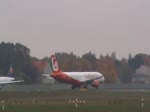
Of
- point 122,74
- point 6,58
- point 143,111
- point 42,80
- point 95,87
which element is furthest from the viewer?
point 122,74

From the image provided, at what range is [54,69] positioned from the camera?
11906 cm

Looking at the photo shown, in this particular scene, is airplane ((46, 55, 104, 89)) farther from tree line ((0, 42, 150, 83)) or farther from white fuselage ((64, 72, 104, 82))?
tree line ((0, 42, 150, 83))

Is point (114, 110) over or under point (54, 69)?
under

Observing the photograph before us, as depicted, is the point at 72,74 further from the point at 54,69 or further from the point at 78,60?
the point at 78,60

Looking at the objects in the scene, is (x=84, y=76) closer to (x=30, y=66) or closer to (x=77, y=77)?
(x=77, y=77)

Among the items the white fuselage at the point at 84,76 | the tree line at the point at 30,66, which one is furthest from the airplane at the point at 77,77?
the tree line at the point at 30,66

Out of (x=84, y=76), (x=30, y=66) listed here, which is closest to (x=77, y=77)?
(x=84, y=76)

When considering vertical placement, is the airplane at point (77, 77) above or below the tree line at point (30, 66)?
below

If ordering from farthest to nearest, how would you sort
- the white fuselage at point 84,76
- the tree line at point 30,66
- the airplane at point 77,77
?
the tree line at point 30,66, the white fuselage at point 84,76, the airplane at point 77,77

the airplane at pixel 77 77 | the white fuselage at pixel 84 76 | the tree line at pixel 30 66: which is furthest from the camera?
the tree line at pixel 30 66

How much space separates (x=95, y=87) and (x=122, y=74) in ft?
245

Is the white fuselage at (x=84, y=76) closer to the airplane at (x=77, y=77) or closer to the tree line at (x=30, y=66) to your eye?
the airplane at (x=77, y=77)

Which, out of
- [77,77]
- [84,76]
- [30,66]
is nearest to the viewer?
[77,77]

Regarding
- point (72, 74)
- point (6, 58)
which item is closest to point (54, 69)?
point (72, 74)
